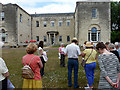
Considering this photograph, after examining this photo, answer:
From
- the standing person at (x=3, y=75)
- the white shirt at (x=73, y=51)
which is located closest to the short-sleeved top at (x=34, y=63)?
the standing person at (x=3, y=75)

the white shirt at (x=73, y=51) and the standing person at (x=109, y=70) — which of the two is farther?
the white shirt at (x=73, y=51)

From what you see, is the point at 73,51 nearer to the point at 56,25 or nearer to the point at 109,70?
the point at 109,70

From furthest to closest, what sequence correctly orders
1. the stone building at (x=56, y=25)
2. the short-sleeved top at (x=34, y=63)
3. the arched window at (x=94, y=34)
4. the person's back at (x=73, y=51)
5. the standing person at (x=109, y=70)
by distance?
the arched window at (x=94, y=34), the stone building at (x=56, y=25), the person's back at (x=73, y=51), the short-sleeved top at (x=34, y=63), the standing person at (x=109, y=70)

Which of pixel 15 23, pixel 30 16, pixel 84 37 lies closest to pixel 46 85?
pixel 84 37

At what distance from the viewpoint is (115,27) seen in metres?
35.4

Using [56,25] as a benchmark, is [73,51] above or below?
below

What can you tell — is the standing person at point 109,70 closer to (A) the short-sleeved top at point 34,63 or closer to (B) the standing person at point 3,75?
(A) the short-sleeved top at point 34,63

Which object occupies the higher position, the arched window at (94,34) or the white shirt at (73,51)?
the arched window at (94,34)

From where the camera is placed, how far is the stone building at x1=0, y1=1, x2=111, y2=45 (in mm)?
24531

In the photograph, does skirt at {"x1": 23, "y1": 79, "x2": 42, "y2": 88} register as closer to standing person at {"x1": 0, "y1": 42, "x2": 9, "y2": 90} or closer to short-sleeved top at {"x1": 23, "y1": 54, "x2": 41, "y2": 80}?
short-sleeved top at {"x1": 23, "y1": 54, "x2": 41, "y2": 80}

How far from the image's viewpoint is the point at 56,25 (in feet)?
113

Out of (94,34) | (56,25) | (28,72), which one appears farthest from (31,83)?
(56,25)

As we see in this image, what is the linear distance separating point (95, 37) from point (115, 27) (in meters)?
14.4

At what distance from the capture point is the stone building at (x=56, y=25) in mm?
24531
